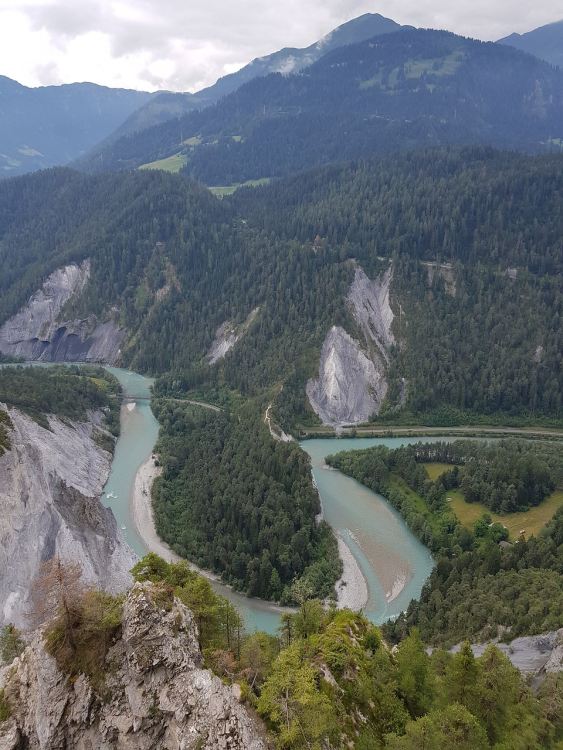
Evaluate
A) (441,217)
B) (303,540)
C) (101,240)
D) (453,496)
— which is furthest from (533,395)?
(101,240)

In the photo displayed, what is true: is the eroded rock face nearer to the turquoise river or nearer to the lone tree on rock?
the turquoise river

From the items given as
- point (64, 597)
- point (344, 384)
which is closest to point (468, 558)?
point (64, 597)

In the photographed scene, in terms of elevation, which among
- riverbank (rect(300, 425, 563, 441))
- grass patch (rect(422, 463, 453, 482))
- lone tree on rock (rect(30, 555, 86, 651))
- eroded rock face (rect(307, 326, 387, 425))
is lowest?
riverbank (rect(300, 425, 563, 441))

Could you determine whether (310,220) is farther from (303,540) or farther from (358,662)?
(358,662)

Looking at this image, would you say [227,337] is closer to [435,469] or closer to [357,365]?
[357,365]

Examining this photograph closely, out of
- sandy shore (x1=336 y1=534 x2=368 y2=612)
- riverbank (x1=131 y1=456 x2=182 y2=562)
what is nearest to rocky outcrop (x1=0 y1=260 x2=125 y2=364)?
riverbank (x1=131 y1=456 x2=182 y2=562)
